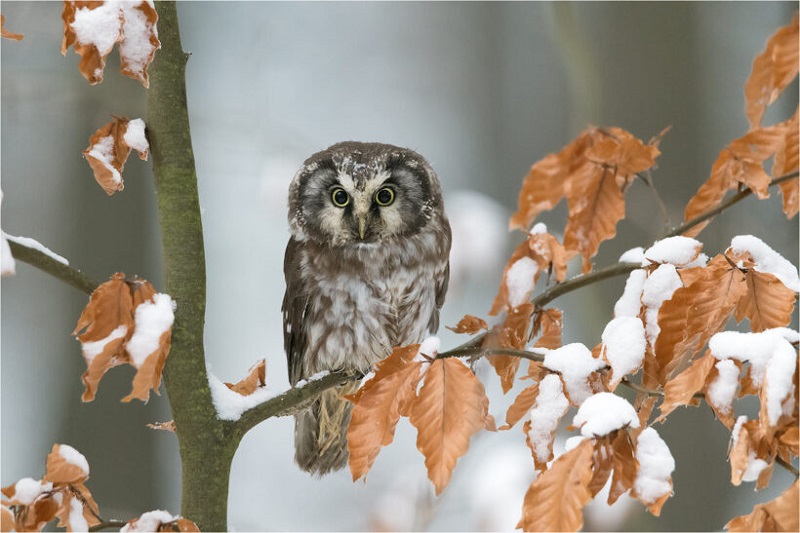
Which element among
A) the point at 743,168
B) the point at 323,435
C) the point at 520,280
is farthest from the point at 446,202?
the point at 743,168

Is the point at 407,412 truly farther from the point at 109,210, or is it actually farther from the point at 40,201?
the point at 40,201

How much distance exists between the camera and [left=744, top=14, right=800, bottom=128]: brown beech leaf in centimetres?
144

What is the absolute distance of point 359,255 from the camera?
2609 millimetres

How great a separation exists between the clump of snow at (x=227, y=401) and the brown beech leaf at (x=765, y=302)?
31.0 inches

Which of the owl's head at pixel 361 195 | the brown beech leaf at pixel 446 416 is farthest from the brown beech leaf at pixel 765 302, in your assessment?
the owl's head at pixel 361 195

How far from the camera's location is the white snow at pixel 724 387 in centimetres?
124

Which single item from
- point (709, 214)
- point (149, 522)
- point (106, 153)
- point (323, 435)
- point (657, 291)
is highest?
point (106, 153)

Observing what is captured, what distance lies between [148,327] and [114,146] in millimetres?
342

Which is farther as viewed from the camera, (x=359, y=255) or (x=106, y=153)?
(x=359, y=255)

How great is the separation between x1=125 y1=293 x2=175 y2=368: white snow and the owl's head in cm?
110

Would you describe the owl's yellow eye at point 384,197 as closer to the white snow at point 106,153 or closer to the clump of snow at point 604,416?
the white snow at point 106,153

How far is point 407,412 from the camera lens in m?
1.38

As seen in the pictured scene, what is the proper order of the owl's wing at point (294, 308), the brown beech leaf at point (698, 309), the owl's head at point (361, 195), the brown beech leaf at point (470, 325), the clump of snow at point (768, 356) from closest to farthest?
the clump of snow at point (768, 356)
the brown beech leaf at point (698, 309)
the brown beech leaf at point (470, 325)
the owl's head at point (361, 195)
the owl's wing at point (294, 308)

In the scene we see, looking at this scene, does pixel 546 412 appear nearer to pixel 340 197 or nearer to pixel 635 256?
pixel 635 256
